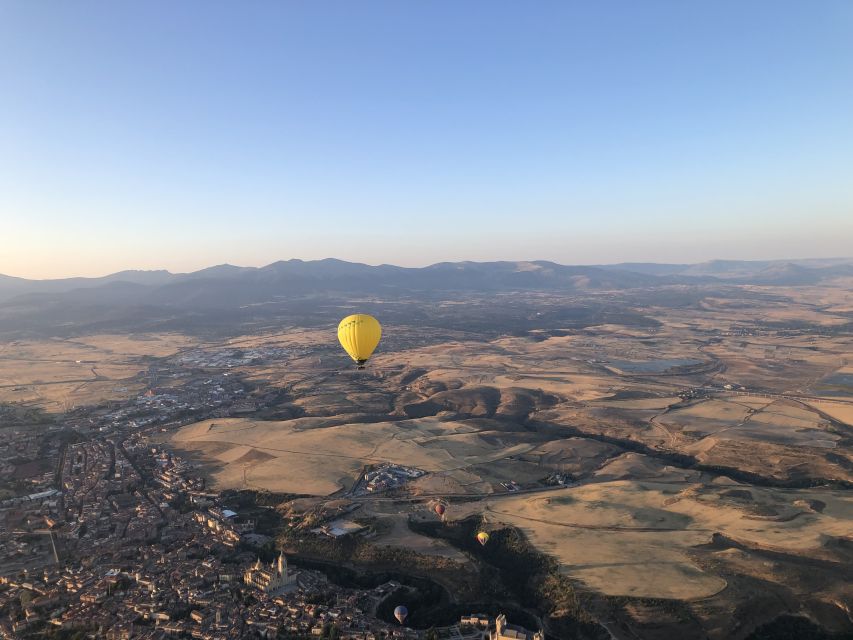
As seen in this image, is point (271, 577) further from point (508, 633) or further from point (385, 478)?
point (385, 478)

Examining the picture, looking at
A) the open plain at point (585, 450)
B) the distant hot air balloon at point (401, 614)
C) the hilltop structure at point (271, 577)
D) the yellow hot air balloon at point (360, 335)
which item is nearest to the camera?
the distant hot air balloon at point (401, 614)

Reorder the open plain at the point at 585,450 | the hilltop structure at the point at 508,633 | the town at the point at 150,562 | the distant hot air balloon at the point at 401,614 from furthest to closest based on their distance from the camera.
A: the open plain at the point at 585,450 → the distant hot air balloon at the point at 401,614 → the town at the point at 150,562 → the hilltop structure at the point at 508,633

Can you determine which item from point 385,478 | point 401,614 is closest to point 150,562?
point 401,614

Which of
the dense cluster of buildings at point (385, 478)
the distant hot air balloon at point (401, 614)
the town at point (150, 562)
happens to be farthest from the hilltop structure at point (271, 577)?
the dense cluster of buildings at point (385, 478)

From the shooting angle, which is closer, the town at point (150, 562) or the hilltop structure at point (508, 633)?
the hilltop structure at point (508, 633)

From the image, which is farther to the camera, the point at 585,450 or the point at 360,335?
the point at 585,450

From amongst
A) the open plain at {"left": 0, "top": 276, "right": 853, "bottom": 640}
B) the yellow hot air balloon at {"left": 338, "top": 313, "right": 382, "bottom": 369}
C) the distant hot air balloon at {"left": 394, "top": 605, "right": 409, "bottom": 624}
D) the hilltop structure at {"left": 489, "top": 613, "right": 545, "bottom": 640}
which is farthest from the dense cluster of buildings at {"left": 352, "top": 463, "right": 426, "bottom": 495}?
the hilltop structure at {"left": 489, "top": 613, "right": 545, "bottom": 640}

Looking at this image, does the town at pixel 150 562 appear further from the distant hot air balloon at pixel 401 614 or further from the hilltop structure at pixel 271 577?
the distant hot air balloon at pixel 401 614

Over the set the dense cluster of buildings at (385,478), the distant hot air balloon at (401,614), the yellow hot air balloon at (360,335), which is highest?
the yellow hot air balloon at (360,335)

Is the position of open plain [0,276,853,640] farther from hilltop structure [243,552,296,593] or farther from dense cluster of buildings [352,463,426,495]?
hilltop structure [243,552,296,593]

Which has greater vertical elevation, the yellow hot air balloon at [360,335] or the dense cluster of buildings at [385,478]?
the yellow hot air balloon at [360,335]
